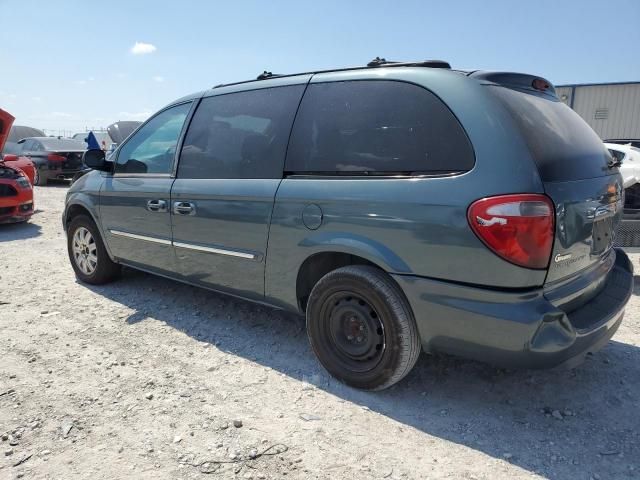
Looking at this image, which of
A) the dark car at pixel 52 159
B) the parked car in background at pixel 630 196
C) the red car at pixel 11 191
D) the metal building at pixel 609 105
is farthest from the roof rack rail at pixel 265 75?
the metal building at pixel 609 105

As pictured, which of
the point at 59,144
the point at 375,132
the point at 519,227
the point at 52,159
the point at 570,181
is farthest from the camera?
the point at 59,144

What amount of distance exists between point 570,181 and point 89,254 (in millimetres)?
4308

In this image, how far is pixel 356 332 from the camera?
2.69 m

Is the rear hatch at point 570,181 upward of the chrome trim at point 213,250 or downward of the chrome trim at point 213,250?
upward

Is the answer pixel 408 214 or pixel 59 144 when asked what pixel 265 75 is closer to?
pixel 408 214

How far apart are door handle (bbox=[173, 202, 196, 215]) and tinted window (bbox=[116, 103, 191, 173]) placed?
0.37 m

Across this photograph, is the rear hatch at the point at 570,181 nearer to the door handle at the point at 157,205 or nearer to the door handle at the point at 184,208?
the door handle at the point at 184,208

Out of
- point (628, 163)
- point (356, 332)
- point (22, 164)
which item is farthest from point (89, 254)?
point (628, 163)

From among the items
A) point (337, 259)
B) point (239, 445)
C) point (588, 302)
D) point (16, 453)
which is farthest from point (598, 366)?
point (16, 453)

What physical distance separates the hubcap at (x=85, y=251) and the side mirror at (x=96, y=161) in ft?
2.39

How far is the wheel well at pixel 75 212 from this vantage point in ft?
15.2

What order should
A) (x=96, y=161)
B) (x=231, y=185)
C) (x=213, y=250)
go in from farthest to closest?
(x=96, y=161)
(x=213, y=250)
(x=231, y=185)

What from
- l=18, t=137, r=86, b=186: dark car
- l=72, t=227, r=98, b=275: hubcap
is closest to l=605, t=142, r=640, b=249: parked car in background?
l=72, t=227, r=98, b=275: hubcap

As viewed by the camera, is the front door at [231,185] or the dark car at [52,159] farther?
the dark car at [52,159]
